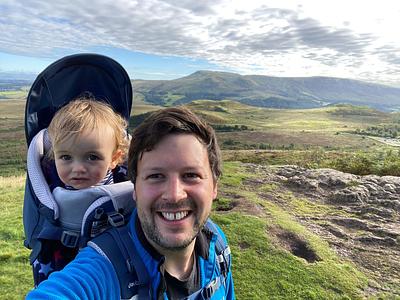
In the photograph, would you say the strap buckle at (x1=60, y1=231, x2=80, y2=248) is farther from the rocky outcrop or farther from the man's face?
the rocky outcrop

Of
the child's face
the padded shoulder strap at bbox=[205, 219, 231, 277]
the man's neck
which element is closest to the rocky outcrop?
the padded shoulder strap at bbox=[205, 219, 231, 277]

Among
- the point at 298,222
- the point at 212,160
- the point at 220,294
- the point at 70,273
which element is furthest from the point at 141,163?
the point at 298,222

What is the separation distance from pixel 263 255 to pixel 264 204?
421 cm

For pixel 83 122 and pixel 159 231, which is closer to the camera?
pixel 159 231

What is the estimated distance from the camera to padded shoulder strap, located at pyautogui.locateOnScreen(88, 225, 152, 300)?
2.70 m

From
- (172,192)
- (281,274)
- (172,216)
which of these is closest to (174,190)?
(172,192)

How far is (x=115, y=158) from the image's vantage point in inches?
174

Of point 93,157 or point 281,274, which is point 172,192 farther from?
point 281,274

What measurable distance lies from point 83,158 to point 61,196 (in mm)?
661

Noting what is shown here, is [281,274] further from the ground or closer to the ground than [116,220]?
closer to the ground

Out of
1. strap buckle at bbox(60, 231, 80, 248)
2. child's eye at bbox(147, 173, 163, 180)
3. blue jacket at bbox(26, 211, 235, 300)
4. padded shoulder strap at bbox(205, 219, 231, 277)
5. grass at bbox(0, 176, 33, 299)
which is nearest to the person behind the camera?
blue jacket at bbox(26, 211, 235, 300)

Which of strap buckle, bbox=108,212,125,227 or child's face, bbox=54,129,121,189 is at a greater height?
child's face, bbox=54,129,121,189

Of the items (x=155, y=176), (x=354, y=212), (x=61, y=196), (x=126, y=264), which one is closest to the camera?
(x=126, y=264)

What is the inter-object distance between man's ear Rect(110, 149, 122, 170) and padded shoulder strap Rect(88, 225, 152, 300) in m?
1.62
